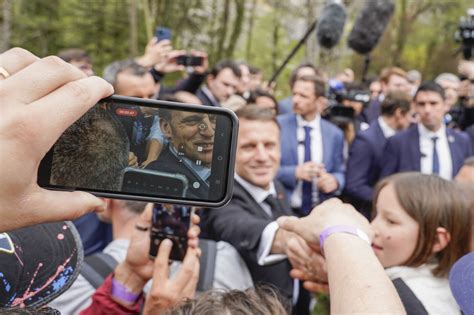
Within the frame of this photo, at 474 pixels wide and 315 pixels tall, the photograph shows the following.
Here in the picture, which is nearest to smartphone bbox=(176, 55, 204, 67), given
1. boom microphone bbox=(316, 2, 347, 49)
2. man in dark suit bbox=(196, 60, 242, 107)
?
man in dark suit bbox=(196, 60, 242, 107)

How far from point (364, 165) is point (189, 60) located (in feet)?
6.54

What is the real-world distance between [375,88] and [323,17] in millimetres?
3003

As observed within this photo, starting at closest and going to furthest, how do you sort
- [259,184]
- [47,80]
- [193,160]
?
[47,80] < [193,160] < [259,184]

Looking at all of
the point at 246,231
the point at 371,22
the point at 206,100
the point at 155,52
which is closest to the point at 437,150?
the point at 371,22

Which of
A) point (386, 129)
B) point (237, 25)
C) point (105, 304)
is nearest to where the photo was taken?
point (105, 304)

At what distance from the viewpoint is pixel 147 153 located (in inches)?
41.3

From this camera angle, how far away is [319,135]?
4348 mm

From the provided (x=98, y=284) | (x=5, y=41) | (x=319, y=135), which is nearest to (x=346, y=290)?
(x=98, y=284)

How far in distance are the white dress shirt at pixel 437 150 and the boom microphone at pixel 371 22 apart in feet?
4.41

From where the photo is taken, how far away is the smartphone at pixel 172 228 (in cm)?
166

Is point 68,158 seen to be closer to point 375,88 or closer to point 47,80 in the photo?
point 47,80

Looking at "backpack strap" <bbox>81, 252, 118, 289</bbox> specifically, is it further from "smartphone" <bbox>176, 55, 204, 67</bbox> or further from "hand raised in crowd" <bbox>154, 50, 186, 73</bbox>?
"smartphone" <bbox>176, 55, 204, 67</bbox>

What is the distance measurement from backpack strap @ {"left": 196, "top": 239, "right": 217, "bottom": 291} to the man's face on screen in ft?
2.75

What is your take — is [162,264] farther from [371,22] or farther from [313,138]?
[371,22]
